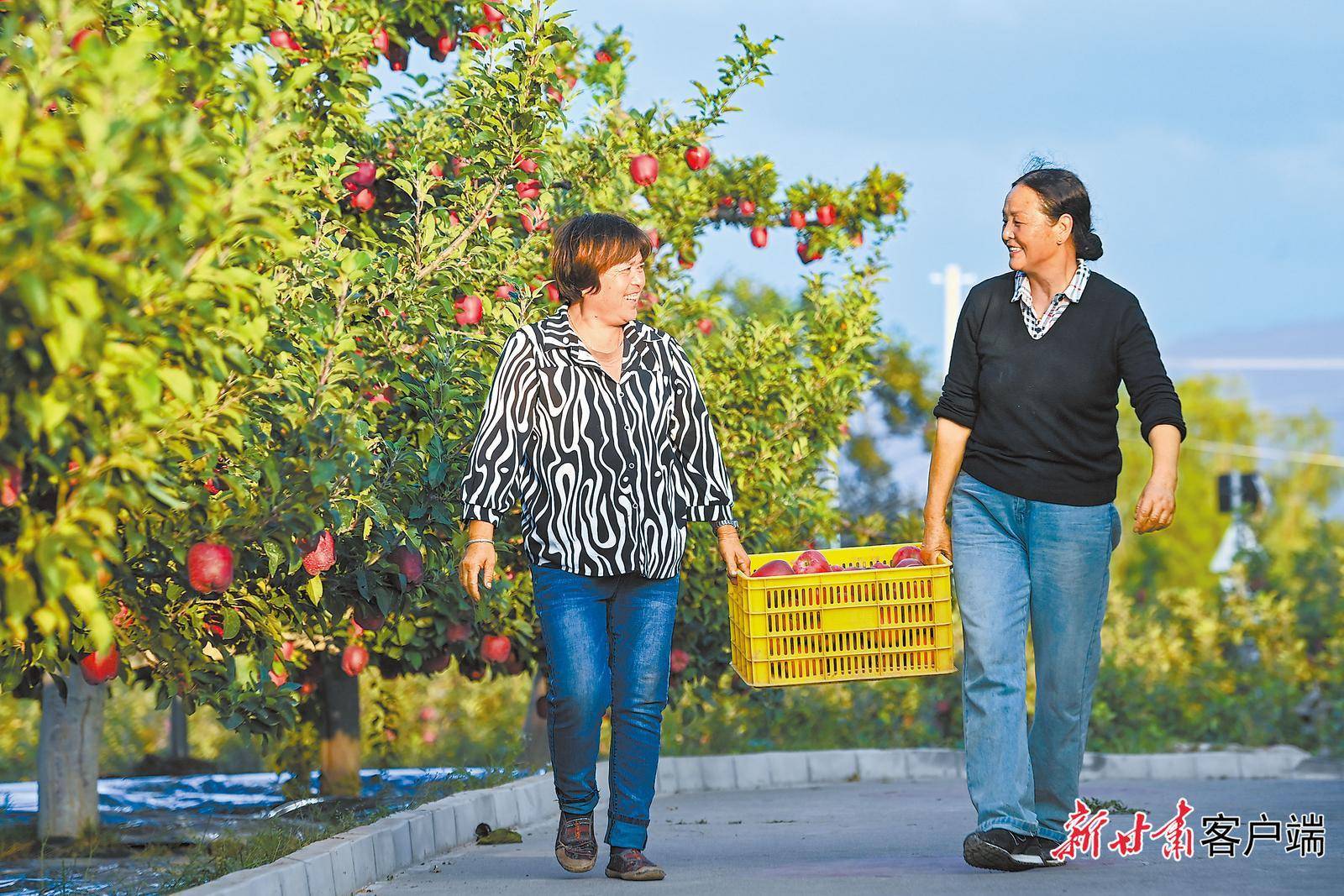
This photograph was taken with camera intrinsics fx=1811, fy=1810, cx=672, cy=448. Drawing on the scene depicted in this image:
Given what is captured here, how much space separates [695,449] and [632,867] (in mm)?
1272

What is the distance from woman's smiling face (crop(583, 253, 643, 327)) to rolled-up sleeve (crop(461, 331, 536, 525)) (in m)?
0.24

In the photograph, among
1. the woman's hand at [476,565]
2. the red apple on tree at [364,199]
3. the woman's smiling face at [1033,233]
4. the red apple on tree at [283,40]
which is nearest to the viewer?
the woman's hand at [476,565]

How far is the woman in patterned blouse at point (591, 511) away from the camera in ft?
17.3

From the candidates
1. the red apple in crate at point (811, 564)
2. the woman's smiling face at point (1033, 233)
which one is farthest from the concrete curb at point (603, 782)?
the woman's smiling face at point (1033, 233)

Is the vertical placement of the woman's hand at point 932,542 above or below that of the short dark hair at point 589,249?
below

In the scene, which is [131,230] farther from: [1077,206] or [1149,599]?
[1149,599]

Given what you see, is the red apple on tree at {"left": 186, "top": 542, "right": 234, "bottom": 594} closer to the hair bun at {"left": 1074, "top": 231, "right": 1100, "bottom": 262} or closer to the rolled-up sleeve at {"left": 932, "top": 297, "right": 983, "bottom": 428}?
the rolled-up sleeve at {"left": 932, "top": 297, "right": 983, "bottom": 428}

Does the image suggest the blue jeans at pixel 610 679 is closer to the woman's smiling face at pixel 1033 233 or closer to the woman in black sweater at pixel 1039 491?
the woman in black sweater at pixel 1039 491

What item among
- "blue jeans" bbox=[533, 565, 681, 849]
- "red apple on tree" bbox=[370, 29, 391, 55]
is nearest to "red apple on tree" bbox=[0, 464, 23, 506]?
"blue jeans" bbox=[533, 565, 681, 849]

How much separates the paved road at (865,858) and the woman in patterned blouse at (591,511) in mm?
359

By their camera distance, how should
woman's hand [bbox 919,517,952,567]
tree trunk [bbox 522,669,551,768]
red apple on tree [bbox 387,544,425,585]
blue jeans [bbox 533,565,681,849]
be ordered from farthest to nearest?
tree trunk [bbox 522,669,551,768] < red apple on tree [bbox 387,544,425,585] < woman's hand [bbox 919,517,952,567] < blue jeans [bbox 533,565,681,849]

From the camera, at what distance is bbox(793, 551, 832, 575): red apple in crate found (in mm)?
5715

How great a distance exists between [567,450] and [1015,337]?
1386 millimetres

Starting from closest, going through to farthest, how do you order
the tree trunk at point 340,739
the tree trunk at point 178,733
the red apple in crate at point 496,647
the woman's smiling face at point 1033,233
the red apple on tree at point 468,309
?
the woman's smiling face at point 1033,233, the red apple on tree at point 468,309, the red apple in crate at point 496,647, the tree trunk at point 340,739, the tree trunk at point 178,733
